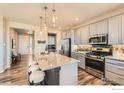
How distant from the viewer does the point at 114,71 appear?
3.27 metres

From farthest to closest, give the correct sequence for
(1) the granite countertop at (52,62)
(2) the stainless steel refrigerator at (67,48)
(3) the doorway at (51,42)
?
1. (3) the doorway at (51,42)
2. (2) the stainless steel refrigerator at (67,48)
3. (1) the granite countertop at (52,62)

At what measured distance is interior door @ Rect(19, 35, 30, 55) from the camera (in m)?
12.0

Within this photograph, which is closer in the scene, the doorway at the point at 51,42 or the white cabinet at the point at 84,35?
the white cabinet at the point at 84,35

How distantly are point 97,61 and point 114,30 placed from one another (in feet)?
3.93

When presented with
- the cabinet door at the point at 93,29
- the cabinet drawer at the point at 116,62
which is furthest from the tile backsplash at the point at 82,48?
the cabinet drawer at the point at 116,62

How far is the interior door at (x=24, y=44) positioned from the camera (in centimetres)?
1199

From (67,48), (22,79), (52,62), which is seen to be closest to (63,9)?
(52,62)

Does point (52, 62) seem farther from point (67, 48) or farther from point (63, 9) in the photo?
point (67, 48)

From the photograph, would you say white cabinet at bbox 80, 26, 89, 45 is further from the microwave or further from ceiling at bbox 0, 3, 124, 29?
ceiling at bbox 0, 3, 124, 29

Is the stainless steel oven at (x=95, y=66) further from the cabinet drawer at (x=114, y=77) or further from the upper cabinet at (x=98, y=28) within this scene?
the upper cabinet at (x=98, y=28)

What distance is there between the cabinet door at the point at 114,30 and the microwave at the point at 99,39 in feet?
0.57

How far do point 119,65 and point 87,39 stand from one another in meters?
2.25
